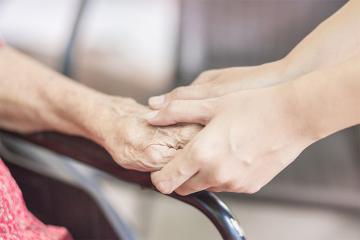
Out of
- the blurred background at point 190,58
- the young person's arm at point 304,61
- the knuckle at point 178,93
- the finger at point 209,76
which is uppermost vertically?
the young person's arm at point 304,61

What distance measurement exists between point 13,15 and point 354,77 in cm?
168

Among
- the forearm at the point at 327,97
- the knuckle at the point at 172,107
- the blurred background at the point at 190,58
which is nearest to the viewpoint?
the forearm at the point at 327,97

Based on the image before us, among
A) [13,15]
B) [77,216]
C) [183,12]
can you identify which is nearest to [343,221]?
[183,12]

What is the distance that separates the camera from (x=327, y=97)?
0.71m

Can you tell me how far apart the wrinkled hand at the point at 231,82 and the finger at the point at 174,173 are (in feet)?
0.42

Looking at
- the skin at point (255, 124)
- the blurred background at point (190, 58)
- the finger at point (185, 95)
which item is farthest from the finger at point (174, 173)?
the blurred background at point (190, 58)

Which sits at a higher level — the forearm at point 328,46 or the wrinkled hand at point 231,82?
the forearm at point 328,46

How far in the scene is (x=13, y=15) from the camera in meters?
2.11

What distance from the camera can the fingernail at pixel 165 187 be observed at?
79cm

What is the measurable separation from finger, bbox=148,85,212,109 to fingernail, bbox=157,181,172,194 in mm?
139

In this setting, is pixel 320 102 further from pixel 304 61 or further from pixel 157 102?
pixel 157 102

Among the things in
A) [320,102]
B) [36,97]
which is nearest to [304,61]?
[320,102]

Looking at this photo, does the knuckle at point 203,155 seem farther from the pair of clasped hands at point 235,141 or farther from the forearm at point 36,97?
the forearm at point 36,97

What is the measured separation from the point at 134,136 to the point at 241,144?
182 millimetres
